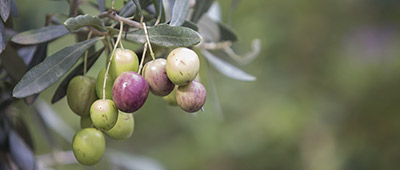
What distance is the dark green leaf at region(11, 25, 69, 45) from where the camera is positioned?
0.48m

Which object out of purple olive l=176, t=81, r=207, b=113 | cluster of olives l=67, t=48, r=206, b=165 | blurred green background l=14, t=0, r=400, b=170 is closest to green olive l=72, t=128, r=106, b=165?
cluster of olives l=67, t=48, r=206, b=165

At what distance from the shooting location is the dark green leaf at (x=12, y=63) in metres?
0.52

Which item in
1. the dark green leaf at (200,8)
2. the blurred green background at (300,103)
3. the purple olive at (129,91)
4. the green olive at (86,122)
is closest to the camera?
the purple olive at (129,91)

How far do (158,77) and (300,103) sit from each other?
1.67 m

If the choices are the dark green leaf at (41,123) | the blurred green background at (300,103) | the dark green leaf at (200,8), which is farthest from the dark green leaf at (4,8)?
the blurred green background at (300,103)

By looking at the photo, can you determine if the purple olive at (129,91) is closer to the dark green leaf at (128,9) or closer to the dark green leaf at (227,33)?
the dark green leaf at (128,9)

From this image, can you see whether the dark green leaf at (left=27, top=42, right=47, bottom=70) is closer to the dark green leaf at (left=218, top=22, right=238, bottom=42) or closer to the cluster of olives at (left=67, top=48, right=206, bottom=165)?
the cluster of olives at (left=67, top=48, right=206, bottom=165)

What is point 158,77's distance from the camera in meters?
0.41

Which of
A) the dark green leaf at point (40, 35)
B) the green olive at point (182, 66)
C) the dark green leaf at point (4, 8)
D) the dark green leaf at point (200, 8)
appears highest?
the green olive at point (182, 66)

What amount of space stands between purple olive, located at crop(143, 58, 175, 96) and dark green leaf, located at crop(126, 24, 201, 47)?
0.02m

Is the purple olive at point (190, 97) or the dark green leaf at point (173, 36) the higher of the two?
the dark green leaf at point (173, 36)

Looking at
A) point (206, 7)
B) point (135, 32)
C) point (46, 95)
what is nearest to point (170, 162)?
point (46, 95)

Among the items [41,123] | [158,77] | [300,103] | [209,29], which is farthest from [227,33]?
[300,103]

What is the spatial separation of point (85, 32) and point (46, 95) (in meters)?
1.13
